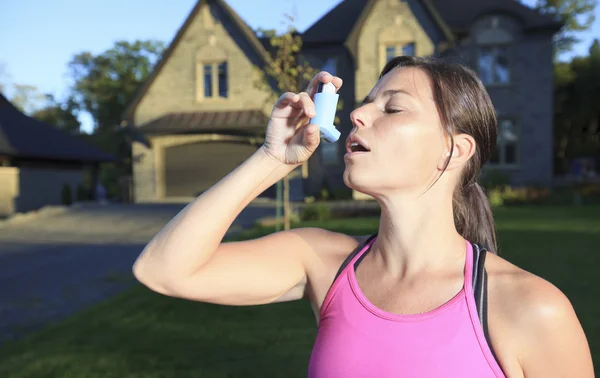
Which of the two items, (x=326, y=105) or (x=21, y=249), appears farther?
(x=21, y=249)

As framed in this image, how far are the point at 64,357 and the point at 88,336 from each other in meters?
0.65

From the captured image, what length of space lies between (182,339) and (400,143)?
460 centimetres

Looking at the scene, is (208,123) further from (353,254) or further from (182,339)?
(353,254)

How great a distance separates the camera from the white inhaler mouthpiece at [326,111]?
6.68ft

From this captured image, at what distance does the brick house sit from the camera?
22.8 metres

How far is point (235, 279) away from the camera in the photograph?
7.12ft

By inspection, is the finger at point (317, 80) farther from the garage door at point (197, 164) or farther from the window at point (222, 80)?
the window at point (222, 80)

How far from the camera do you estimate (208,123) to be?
2352 centimetres

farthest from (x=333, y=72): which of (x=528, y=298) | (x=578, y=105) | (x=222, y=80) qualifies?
(x=528, y=298)

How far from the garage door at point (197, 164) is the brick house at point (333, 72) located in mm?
47

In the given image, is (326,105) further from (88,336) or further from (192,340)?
(88,336)

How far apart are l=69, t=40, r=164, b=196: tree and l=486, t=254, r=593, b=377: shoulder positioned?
45532 millimetres

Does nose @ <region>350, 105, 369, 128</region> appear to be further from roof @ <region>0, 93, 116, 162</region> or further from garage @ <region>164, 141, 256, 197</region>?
roof @ <region>0, 93, 116, 162</region>

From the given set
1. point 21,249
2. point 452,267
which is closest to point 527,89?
point 21,249
